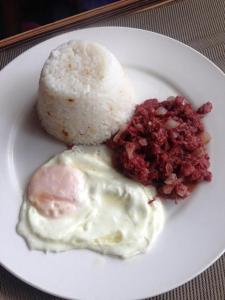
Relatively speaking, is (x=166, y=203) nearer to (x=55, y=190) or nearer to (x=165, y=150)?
(x=165, y=150)

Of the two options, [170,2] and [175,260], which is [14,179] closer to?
[175,260]

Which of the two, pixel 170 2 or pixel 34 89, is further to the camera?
pixel 170 2

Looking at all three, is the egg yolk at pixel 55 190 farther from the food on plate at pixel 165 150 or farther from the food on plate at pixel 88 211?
A: the food on plate at pixel 165 150

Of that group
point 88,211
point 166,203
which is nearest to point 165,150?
point 166,203

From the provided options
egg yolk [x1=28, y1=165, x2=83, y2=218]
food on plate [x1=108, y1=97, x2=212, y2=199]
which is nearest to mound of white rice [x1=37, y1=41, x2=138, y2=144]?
food on plate [x1=108, y1=97, x2=212, y2=199]

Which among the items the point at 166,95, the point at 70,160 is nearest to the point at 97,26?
the point at 166,95

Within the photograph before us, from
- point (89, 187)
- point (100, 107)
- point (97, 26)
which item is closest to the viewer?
point (89, 187)
